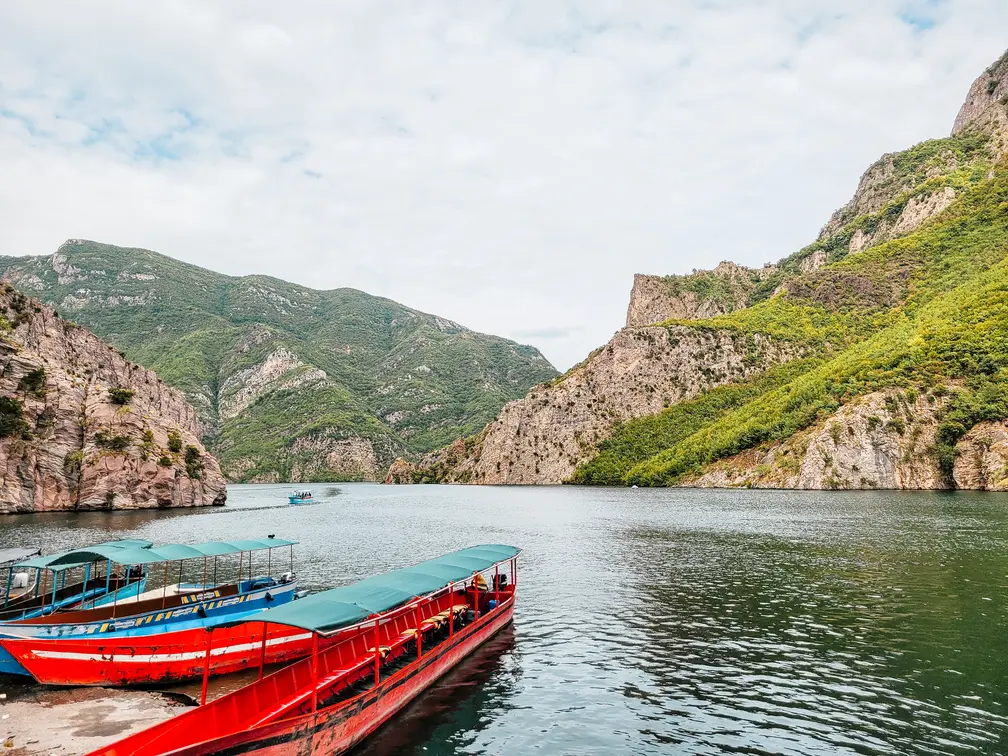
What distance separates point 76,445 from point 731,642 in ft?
394

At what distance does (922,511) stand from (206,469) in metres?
134

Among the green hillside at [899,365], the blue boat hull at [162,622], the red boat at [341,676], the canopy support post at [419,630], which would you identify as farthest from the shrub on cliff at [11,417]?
the green hillside at [899,365]

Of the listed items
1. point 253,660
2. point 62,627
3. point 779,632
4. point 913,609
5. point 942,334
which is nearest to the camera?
point 62,627

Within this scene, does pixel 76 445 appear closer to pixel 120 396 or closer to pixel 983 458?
pixel 120 396

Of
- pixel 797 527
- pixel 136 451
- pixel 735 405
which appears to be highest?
pixel 735 405

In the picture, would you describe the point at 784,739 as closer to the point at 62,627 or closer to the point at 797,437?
the point at 62,627

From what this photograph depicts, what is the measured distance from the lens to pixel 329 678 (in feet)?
→ 68.2

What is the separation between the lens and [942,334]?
129750 mm

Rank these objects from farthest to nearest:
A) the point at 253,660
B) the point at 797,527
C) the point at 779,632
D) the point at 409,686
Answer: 1. the point at 797,527
2. the point at 779,632
3. the point at 253,660
4. the point at 409,686

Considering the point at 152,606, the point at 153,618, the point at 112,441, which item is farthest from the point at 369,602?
the point at 112,441

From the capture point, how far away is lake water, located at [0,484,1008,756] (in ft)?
62.8

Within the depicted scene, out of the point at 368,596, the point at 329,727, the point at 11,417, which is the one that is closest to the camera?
the point at 329,727

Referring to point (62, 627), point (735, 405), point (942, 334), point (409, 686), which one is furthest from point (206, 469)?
point (942, 334)

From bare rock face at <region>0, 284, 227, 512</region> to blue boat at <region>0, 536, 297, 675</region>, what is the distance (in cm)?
8526
